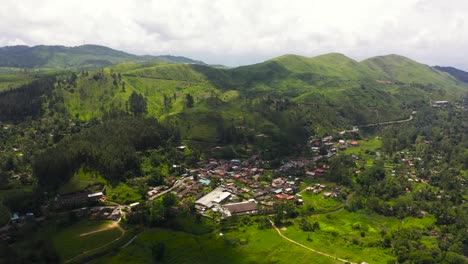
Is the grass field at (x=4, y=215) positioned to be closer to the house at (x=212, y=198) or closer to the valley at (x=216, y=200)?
the valley at (x=216, y=200)

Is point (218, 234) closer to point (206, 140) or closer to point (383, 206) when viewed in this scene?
point (383, 206)

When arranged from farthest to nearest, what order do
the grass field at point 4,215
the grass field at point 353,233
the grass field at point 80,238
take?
the grass field at point 4,215
the grass field at point 353,233
the grass field at point 80,238

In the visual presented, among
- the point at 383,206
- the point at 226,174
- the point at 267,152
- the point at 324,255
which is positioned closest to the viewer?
the point at 324,255

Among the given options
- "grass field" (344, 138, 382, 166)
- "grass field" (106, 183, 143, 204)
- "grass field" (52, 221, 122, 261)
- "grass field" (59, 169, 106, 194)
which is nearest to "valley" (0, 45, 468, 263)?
"grass field" (52, 221, 122, 261)

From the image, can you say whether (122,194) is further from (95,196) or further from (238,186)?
(238,186)

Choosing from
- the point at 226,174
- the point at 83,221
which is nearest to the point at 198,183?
the point at 226,174

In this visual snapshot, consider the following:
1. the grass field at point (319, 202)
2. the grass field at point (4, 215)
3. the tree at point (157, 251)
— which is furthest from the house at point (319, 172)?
the grass field at point (4, 215)
